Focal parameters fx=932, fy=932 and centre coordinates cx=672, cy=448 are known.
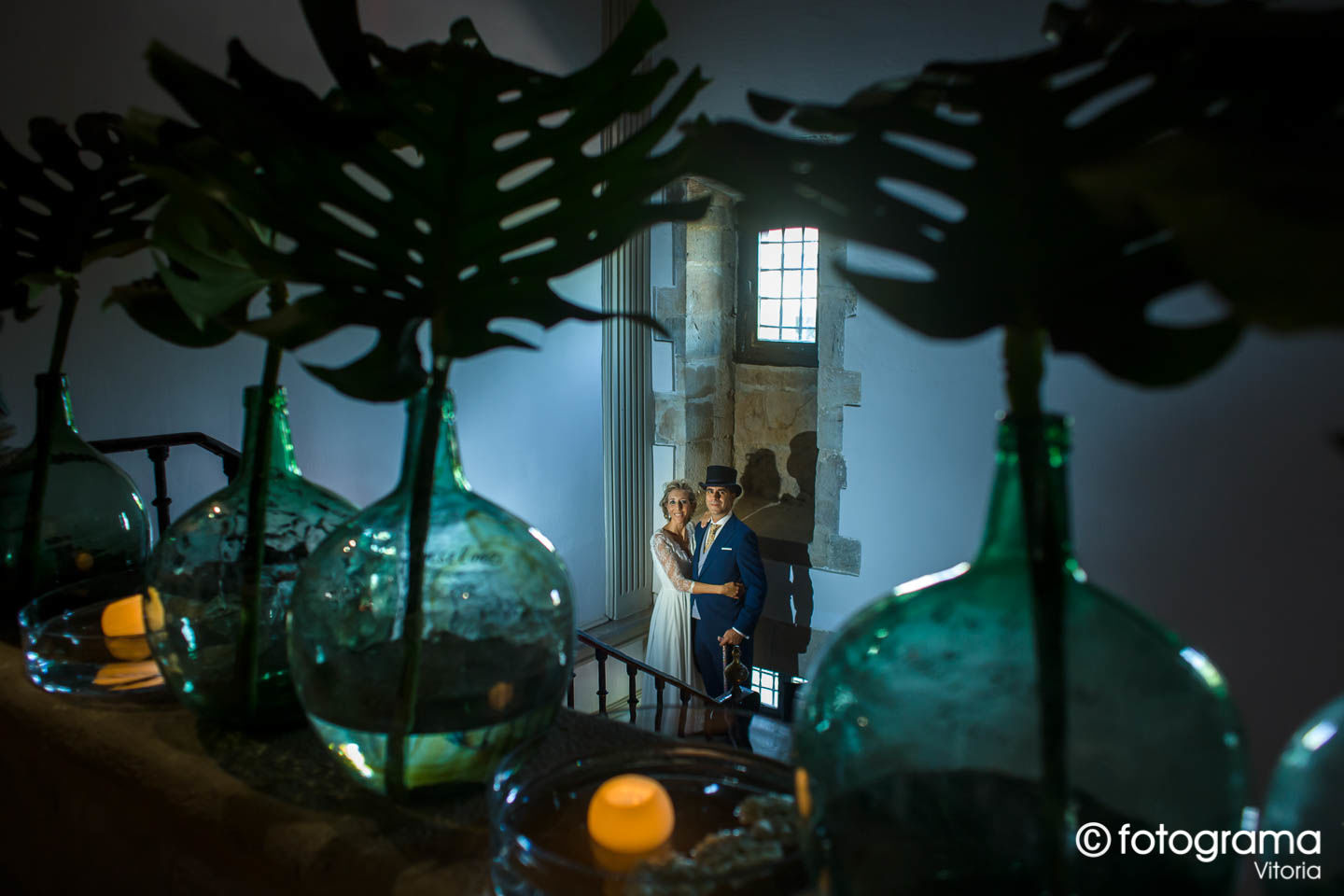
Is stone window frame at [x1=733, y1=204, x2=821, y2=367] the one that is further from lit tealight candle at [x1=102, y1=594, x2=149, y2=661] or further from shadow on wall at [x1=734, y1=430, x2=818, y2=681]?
lit tealight candle at [x1=102, y1=594, x2=149, y2=661]

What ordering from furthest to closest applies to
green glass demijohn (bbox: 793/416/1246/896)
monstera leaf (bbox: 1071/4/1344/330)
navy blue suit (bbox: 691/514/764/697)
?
navy blue suit (bbox: 691/514/764/697) < green glass demijohn (bbox: 793/416/1246/896) < monstera leaf (bbox: 1071/4/1344/330)

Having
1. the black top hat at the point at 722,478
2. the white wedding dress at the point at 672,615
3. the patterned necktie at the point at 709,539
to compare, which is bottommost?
the white wedding dress at the point at 672,615

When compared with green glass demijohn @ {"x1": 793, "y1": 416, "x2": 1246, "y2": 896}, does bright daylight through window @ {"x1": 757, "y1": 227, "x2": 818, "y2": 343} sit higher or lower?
higher

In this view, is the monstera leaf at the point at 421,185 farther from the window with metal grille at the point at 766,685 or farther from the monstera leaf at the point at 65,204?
the window with metal grille at the point at 766,685

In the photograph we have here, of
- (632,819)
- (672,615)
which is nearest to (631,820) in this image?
(632,819)

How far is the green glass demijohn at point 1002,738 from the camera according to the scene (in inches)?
15.5

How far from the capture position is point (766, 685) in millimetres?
5246

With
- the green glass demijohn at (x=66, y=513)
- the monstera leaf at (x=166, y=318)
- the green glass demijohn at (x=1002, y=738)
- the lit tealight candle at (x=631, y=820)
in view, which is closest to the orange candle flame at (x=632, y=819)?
the lit tealight candle at (x=631, y=820)

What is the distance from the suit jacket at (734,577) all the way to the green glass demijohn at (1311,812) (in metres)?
4.12

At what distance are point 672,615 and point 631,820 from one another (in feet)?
14.5

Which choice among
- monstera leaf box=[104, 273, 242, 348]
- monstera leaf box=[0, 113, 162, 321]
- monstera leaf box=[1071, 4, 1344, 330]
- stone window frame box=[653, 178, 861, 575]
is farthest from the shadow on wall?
monstera leaf box=[1071, 4, 1344, 330]

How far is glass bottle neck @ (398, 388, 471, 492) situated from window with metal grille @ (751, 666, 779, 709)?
4634mm

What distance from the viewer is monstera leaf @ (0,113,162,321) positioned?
3.30 feet

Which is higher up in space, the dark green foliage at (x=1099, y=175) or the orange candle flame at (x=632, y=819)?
the dark green foliage at (x=1099, y=175)
